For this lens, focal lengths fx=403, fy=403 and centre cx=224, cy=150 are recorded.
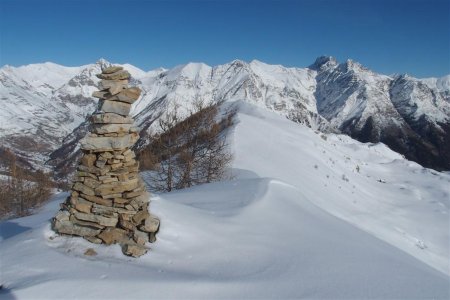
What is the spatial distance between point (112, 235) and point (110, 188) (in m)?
1.23

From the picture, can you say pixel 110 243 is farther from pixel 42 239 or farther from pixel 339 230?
pixel 339 230

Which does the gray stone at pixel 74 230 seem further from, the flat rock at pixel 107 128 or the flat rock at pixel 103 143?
the flat rock at pixel 107 128

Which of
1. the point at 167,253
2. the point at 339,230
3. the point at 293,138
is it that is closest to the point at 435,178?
the point at 293,138

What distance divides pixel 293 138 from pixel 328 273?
90.0ft

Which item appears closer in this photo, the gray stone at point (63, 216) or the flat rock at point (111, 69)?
the gray stone at point (63, 216)

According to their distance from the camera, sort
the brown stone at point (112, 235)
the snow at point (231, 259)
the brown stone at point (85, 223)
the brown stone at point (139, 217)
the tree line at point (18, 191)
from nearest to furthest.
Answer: the snow at point (231, 259)
the brown stone at point (112, 235)
the brown stone at point (85, 223)
the brown stone at point (139, 217)
the tree line at point (18, 191)

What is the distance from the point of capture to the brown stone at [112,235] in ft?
34.3

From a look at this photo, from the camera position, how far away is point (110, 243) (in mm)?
10500

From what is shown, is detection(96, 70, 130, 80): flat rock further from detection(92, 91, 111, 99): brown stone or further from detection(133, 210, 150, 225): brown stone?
detection(133, 210, 150, 225): brown stone

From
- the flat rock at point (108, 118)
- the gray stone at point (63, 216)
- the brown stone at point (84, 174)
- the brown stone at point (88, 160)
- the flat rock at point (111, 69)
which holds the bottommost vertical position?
the gray stone at point (63, 216)

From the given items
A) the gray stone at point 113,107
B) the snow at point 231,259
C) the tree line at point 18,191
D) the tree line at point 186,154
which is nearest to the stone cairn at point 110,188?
the gray stone at point 113,107

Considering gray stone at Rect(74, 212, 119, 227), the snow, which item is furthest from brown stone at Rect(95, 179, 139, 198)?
the snow

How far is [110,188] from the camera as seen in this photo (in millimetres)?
10766

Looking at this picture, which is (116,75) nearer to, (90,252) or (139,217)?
(139,217)
